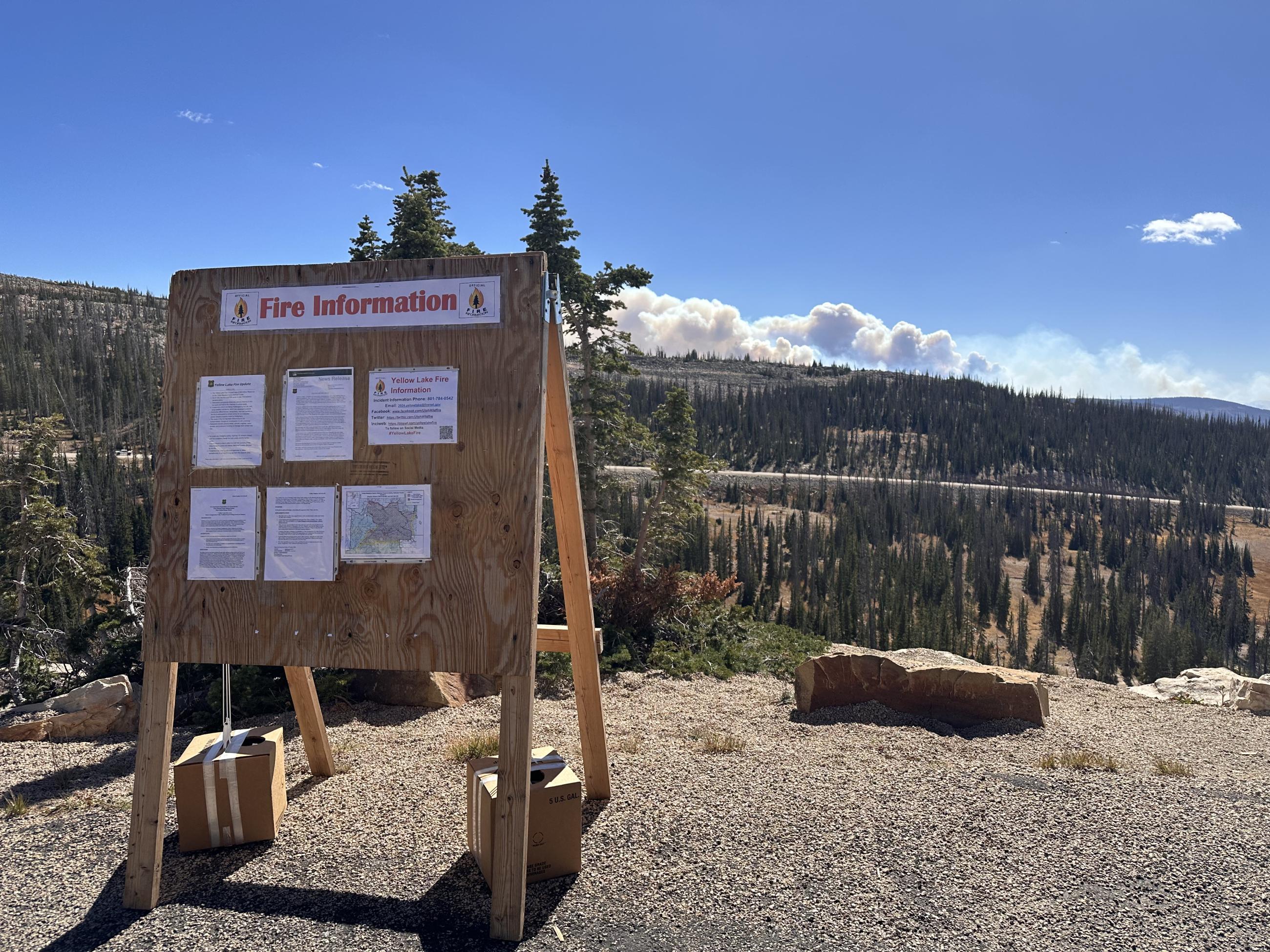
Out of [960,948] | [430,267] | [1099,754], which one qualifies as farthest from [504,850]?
[1099,754]

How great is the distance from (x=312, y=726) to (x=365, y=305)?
11.2 feet

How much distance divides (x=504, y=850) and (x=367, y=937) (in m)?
0.74

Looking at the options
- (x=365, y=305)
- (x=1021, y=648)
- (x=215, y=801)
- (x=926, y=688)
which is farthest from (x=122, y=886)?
(x=1021, y=648)

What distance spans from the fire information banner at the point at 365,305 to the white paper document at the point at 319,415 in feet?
0.94

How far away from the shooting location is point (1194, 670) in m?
14.2

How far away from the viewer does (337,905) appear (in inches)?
153

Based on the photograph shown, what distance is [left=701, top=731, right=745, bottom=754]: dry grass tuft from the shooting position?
261 inches

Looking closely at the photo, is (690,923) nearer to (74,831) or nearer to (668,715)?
(74,831)

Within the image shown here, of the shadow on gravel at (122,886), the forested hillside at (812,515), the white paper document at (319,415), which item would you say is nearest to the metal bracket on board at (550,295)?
the white paper document at (319,415)

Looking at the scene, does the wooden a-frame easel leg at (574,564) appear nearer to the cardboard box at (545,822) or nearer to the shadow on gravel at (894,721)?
the cardboard box at (545,822)

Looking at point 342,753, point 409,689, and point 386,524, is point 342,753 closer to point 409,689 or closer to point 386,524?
point 409,689

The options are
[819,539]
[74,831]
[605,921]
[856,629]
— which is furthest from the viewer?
[819,539]

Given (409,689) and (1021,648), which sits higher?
(409,689)

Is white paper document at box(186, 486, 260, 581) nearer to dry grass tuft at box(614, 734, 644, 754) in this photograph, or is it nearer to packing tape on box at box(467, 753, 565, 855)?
packing tape on box at box(467, 753, 565, 855)
